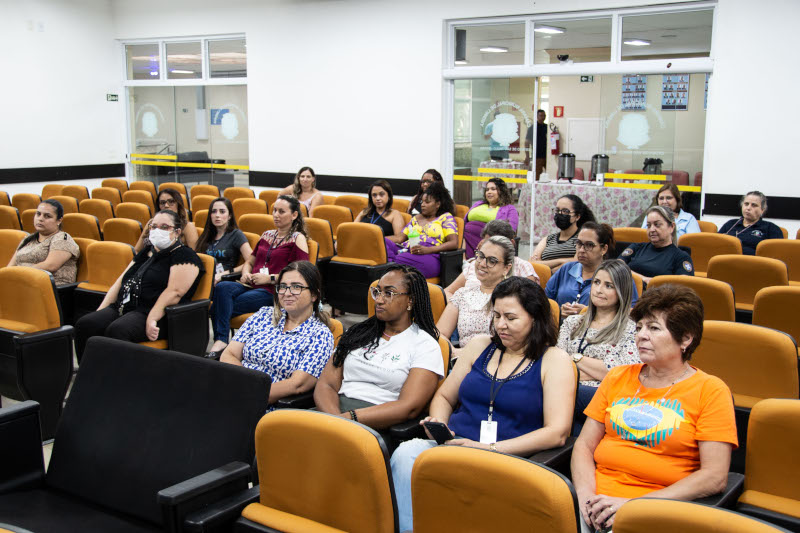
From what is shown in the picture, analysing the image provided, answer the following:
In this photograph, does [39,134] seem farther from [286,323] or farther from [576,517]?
[576,517]

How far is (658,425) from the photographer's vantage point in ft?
8.35

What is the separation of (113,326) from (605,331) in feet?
9.95

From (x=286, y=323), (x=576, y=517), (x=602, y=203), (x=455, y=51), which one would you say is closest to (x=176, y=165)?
(x=455, y=51)

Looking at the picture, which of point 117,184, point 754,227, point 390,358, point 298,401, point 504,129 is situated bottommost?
point 298,401

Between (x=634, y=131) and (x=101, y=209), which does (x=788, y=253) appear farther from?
(x=101, y=209)

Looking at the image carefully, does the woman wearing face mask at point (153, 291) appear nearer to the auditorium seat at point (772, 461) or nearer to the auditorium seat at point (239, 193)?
the auditorium seat at point (772, 461)

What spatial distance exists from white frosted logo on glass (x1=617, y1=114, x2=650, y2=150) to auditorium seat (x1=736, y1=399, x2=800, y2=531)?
7168 mm

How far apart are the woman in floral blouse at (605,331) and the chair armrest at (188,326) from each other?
2475mm

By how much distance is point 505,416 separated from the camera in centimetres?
294

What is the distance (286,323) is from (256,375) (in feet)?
4.05

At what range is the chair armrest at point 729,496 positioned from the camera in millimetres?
2359

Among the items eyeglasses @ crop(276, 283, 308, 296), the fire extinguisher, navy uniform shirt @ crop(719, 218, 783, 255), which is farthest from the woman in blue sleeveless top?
the fire extinguisher

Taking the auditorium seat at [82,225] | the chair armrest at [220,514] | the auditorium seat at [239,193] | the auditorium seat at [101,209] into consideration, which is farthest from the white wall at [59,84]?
the chair armrest at [220,514]

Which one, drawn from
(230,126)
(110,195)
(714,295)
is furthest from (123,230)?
(230,126)
